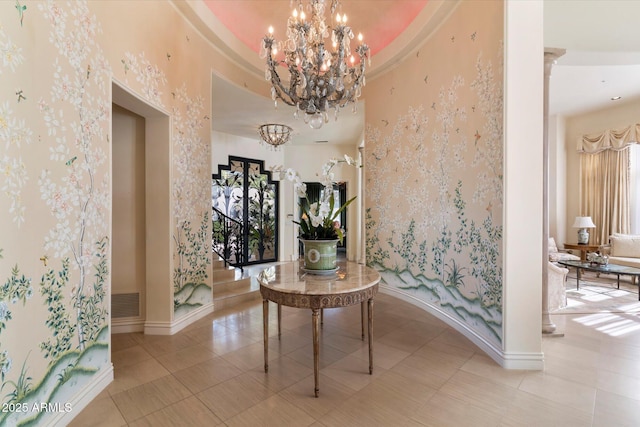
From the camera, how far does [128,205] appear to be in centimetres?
292

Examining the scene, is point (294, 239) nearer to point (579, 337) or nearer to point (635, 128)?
point (579, 337)

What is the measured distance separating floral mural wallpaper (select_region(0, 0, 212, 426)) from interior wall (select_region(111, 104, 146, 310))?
640mm

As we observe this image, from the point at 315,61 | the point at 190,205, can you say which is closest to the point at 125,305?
the point at 190,205

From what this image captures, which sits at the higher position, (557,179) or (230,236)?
(557,179)

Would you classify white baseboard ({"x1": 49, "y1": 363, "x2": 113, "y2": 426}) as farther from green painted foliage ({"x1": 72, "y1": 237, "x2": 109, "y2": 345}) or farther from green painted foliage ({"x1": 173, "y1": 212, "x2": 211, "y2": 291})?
green painted foliage ({"x1": 173, "y1": 212, "x2": 211, "y2": 291})

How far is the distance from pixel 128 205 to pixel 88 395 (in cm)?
173

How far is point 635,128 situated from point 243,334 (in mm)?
7967

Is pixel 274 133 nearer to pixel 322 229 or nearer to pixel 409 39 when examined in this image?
pixel 409 39

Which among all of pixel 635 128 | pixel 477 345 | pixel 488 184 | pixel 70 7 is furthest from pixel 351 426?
pixel 635 128

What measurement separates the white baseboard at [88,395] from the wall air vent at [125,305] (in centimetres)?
94

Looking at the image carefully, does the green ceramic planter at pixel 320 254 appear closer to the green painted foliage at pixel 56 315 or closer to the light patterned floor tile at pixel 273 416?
the light patterned floor tile at pixel 273 416

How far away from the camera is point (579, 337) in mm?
2791

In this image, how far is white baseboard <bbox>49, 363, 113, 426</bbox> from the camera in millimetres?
1611

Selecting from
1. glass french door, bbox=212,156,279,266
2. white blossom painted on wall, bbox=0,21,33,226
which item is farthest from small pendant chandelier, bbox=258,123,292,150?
white blossom painted on wall, bbox=0,21,33,226
